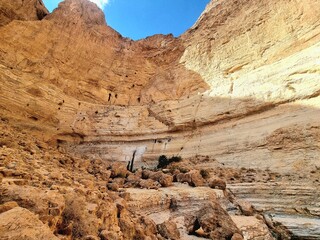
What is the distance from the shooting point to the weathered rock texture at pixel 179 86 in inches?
448

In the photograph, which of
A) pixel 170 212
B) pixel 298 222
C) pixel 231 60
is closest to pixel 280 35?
pixel 231 60

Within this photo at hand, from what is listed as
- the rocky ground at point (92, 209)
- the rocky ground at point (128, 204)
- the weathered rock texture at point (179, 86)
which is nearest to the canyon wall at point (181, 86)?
the weathered rock texture at point (179, 86)

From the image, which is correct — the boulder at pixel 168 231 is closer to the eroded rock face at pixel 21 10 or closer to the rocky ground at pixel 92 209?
the rocky ground at pixel 92 209

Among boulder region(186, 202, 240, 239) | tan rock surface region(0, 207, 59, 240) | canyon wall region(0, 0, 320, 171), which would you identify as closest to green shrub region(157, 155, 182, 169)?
canyon wall region(0, 0, 320, 171)

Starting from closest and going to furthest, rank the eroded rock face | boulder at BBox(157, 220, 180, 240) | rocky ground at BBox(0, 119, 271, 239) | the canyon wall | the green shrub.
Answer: rocky ground at BBox(0, 119, 271, 239) → boulder at BBox(157, 220, 180, 240) → the canyon wall → the green shrub → the eroded rock face

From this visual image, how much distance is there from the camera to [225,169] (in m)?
11.1

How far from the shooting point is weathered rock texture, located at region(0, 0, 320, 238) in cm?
1138

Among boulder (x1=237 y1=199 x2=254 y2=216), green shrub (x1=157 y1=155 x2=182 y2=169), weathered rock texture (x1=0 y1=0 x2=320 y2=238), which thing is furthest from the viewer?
green shrub (x1=157 y1=155 x2=182 y2=169)

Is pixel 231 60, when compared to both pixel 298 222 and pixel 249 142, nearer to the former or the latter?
pixel 249 142

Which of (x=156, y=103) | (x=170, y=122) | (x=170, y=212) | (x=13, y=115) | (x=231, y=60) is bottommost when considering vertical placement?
(x=170, y=212)

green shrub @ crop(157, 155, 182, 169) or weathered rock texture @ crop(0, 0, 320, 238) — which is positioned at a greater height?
weathered rock texture @ crop(0, 0, 320, 238)

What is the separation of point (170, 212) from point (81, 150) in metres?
11.4

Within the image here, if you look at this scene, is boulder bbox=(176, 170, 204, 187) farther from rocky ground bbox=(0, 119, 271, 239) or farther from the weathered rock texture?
the weathered rock texture

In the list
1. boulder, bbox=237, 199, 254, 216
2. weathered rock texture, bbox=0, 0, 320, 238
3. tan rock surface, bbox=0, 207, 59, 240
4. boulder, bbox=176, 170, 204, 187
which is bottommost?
tan rock surface, bbox=0, 207, 59, 240
